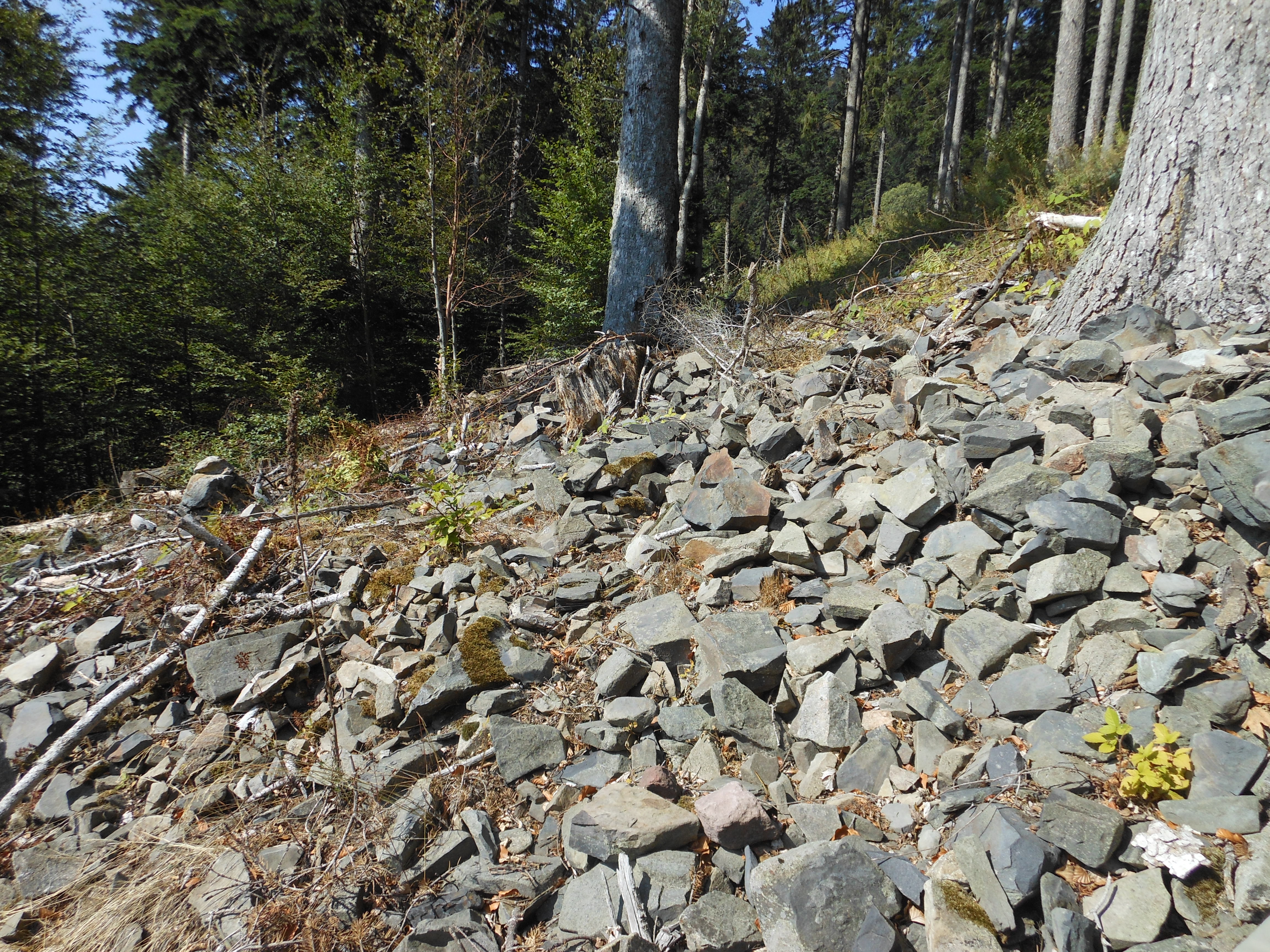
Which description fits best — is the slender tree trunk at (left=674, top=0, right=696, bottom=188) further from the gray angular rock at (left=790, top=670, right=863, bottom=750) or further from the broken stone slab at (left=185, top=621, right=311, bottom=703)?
the gray angular rock at (left=790, top=670, right=863, bottom=750)

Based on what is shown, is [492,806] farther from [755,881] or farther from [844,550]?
[844,550]

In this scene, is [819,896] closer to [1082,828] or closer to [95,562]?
[1082,828]

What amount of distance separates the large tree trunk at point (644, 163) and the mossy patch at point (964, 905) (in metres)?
6.22

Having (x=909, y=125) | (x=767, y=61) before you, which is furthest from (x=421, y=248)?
(x=909, y=125)

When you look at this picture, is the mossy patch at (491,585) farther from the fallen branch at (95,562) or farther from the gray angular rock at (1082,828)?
the gray angular rock at (1082,828)

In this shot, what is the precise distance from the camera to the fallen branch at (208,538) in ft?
13.0

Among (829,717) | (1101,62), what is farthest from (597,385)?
(1101,62)

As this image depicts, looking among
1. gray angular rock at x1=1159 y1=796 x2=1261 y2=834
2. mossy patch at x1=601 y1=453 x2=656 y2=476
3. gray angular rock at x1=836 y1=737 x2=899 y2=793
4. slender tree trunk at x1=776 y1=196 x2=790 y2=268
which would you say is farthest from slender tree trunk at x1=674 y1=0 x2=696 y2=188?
gray angular rock at x1=1159 y1=796 x2=1261 y2=834

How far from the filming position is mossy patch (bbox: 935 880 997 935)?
1.68m

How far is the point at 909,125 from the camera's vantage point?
34.3 meters

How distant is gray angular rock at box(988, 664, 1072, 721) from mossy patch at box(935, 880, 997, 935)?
0.69 metres

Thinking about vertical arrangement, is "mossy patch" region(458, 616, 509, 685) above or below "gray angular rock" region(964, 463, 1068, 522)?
below

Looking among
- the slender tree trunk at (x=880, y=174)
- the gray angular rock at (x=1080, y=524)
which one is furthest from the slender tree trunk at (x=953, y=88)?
the gray angular rock at (x=1080, y=524)

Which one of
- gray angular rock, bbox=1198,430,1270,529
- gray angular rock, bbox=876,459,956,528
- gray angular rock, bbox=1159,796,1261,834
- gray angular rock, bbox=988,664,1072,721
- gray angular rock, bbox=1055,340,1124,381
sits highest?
gray angular rock, bbox=1055,340,1124,381
